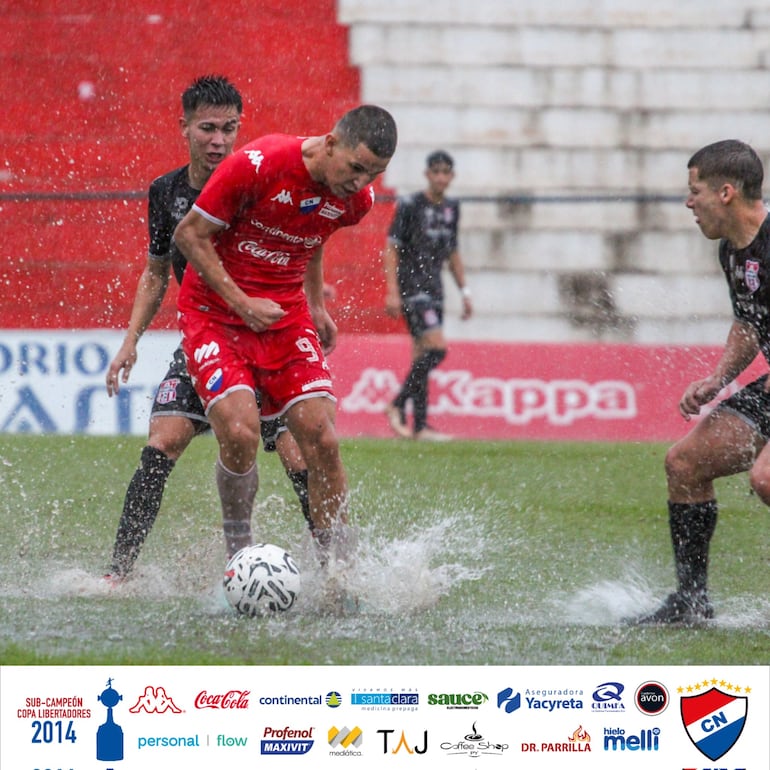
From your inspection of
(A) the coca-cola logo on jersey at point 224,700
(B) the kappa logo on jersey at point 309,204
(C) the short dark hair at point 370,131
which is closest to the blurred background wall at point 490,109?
(B) the kappa logo on jersey at point 309,204

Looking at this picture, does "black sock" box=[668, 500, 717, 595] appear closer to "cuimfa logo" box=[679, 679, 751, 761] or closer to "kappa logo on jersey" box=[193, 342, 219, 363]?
"cuimfa logo" box=[679, 679, 751, 761]

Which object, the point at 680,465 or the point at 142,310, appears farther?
the point at 142,310

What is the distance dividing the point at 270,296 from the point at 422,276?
21.2 ft

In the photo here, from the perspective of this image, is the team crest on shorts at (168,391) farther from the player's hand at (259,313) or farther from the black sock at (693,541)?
the black sock at (693,541)

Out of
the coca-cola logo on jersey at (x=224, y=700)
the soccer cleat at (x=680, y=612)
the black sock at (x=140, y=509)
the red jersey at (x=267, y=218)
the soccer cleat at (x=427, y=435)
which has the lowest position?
the coca-cola logo on jersey at (x=224, y=700)

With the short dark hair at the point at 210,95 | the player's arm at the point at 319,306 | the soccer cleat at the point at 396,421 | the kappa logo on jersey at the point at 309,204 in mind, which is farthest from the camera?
the soccer cleat at the point at 396,421

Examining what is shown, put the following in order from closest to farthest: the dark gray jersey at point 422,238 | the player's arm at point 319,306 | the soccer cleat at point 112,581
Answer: the soccer cleat at point 112,581, the player's arm at point 319,306, the dark gray jersey at point 422,238

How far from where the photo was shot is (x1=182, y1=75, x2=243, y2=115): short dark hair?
5652mm

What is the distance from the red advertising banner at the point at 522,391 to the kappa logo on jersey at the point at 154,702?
765 centimetres

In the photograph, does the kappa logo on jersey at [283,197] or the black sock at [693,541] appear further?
the black sock at [693,541]

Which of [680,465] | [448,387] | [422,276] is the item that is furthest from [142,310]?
[448,387]

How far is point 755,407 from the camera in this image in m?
5.22

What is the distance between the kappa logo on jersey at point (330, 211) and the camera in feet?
17.2

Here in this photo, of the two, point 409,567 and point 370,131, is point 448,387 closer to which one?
point 409,567
